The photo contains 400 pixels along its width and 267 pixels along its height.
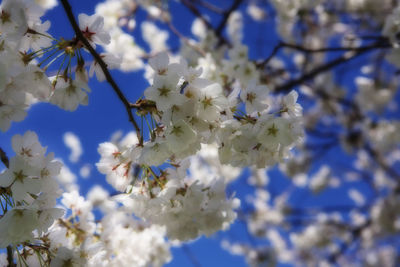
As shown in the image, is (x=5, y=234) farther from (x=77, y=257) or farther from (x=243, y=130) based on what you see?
(x=243, y=130)

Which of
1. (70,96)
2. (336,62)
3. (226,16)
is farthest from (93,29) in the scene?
(336,62)

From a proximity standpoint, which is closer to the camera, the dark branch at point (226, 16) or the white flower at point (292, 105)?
the white flower at point (292, 105)

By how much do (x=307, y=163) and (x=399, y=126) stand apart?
5.93ft

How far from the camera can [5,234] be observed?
1.05 m

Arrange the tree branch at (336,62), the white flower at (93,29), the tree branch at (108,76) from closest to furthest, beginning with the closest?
the tree branch at (108,76) → the white flower at (93,29) → the tree branch at (336,62)

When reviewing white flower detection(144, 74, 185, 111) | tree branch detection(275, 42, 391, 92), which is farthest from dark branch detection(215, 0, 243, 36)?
white flower detection(144, 74, 185, 111)

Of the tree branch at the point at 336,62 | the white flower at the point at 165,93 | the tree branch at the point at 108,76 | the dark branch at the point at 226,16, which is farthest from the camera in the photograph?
the dark branch at the point at 226,16

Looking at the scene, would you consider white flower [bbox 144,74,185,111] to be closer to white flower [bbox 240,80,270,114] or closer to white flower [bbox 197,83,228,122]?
white flower [bbox 197,83,228,122]

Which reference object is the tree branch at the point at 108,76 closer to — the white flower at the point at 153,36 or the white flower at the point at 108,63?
the white flower at the point at 108,63

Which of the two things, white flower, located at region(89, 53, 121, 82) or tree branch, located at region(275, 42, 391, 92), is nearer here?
white flower, located at region(89, 53, 121, 82)

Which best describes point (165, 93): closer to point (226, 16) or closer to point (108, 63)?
point (108, 63)

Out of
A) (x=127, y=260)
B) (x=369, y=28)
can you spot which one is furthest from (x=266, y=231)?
(x=127, y=260)

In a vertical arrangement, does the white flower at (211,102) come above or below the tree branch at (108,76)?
below

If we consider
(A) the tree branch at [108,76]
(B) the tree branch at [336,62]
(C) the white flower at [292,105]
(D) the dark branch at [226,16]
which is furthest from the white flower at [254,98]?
(D) the dark branch at [226,16]
